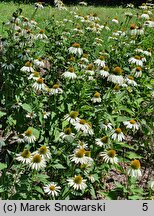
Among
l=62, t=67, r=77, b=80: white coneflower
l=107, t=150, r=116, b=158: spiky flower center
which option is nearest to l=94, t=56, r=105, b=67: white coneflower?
l=62, t=67, r=77, b=80: white coneflower

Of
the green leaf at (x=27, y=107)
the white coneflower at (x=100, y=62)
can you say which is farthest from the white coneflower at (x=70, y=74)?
the green leaf at (x=27, y=107)

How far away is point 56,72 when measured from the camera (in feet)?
19.6

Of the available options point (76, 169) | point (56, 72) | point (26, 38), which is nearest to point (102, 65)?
point (56, 72)

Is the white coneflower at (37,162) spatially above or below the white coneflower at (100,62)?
below

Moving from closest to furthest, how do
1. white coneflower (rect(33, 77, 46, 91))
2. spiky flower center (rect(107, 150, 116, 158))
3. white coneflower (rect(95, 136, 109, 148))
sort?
spiky flower center (rect(107, 150, 116, 158)) < white coneflower (rect(95, 136, 109, 148)) < white coneflower (rect(33, 77, 46, 91))

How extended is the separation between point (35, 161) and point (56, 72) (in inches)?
100.0

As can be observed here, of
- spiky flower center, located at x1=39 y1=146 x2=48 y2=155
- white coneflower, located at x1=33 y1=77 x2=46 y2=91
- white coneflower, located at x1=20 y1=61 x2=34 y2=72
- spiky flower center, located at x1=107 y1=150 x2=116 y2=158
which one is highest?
white coneflower, located at x1=20 y1=61 x2=34 y2=72

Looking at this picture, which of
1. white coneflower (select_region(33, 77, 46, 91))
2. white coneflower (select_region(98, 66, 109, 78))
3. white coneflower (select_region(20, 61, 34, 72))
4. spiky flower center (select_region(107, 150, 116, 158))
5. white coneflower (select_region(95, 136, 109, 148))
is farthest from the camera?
white coneflower (select_region(98, 66, 109, 78))

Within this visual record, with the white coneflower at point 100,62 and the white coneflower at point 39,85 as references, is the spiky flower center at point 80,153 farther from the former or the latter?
the white coneflower at point 100,62

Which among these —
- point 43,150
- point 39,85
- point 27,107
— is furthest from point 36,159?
point 39,85

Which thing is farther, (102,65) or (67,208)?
(102,65)

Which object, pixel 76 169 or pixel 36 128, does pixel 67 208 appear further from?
pixel 36 128

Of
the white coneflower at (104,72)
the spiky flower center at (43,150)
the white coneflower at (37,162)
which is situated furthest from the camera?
A: the white coneflower at (104,72)

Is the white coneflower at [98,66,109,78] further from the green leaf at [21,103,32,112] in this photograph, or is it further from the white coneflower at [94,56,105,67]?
the green leaf at [21,103,32,112]
